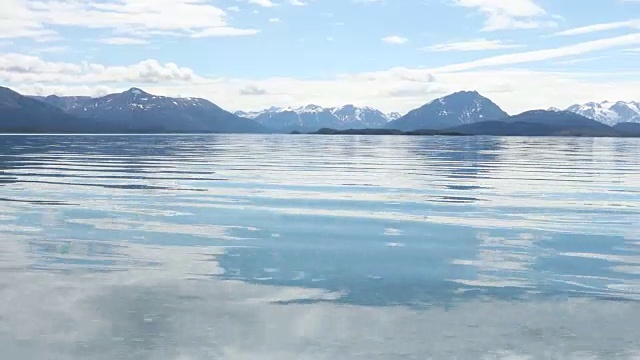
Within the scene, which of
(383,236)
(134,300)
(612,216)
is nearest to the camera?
(134,300)

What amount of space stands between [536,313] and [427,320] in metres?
2.16

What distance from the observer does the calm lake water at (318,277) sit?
37.0 ft

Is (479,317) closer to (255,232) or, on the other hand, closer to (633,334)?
(633,334)

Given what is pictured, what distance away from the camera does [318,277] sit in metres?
16.1

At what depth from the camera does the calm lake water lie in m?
11.3

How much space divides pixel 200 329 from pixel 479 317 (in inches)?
196

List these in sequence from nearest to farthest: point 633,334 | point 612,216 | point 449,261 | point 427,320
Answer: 1. point 633,334
2. point 427,320
3. point 449,261
4. point 612,216

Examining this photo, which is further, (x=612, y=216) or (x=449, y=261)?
(x=612, y=216)

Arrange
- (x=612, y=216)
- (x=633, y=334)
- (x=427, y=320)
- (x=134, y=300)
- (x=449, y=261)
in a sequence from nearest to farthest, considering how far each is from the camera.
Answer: (x=633, y=334), (x=427, y=320), (x=134, y=300), (x=449, y=261), (x=612, y=216)

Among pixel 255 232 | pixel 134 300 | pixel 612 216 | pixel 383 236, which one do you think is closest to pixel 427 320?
pixel 134 300

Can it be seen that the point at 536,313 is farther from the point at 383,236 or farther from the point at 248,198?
the point at 248,198

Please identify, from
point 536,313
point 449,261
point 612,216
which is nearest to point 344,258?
point 449,261

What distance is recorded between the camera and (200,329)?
11891 millimetres

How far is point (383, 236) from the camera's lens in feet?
71.7
